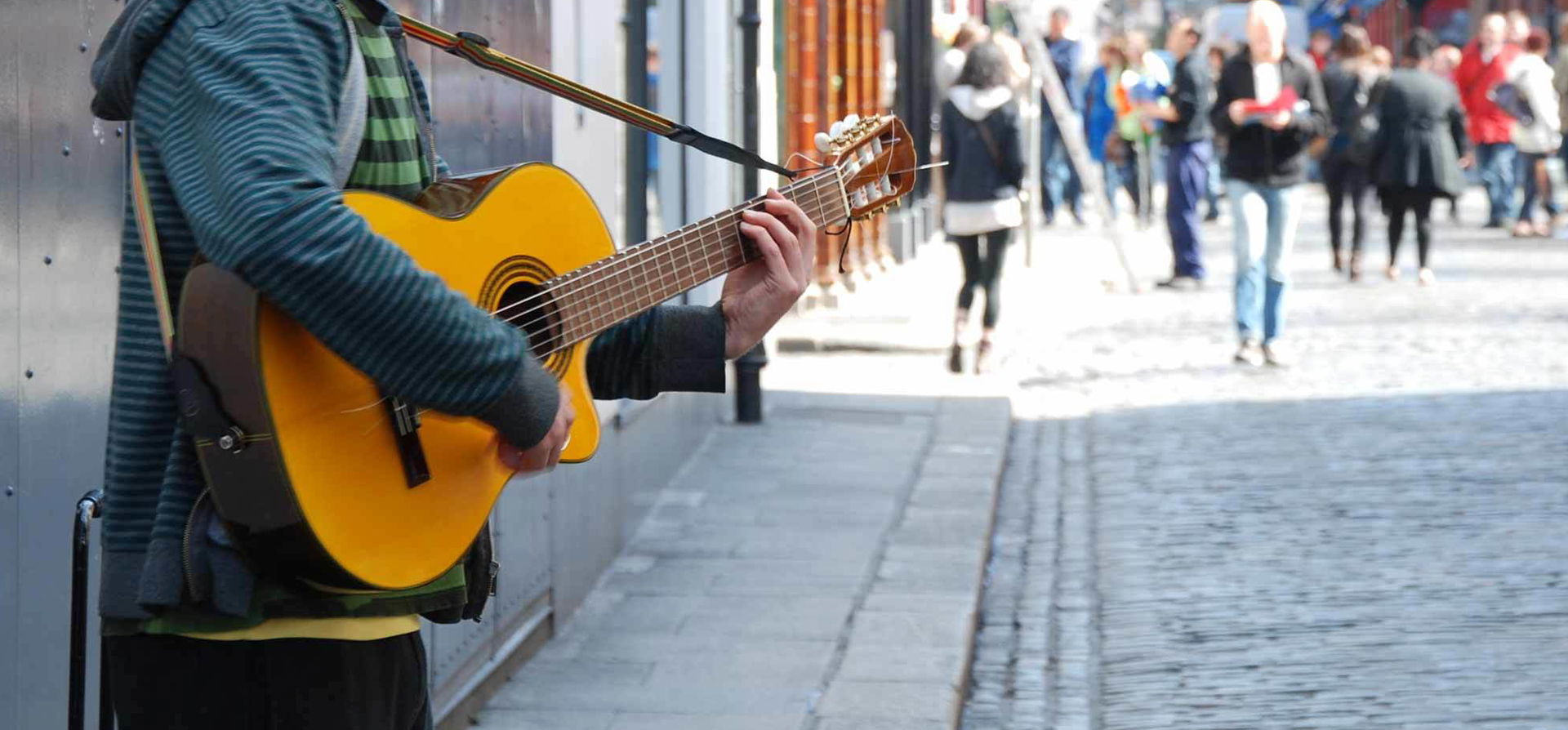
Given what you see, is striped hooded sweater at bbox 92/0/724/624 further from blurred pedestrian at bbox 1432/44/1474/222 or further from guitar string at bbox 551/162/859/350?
blurred pedestrian at bbox 1432/44/1474/222

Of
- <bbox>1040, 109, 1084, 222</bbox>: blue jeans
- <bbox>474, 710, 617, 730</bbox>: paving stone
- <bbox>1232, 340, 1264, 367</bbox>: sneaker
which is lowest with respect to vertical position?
<bbox>1040, 109, 1084, 222</bbox>: blue jeans

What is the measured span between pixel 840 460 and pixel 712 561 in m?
1.93

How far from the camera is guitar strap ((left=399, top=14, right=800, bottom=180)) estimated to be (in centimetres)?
265

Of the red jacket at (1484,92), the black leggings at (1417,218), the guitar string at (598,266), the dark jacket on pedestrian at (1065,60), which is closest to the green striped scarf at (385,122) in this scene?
the guitar string at (598,266)

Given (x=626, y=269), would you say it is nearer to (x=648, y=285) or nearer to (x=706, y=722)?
(x=648, y=285)

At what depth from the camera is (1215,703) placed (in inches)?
201

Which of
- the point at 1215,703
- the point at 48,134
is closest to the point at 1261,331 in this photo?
the point at 1215,703

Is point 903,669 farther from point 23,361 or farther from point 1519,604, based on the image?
point 23,361

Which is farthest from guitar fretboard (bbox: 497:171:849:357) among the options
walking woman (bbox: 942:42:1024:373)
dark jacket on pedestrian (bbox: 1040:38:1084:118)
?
dark jacket on pedestrian (bbox: 1040:38:1084:118)

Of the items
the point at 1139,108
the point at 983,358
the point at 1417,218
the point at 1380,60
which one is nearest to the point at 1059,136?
the point at 1139,108

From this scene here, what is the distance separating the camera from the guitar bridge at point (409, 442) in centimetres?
228

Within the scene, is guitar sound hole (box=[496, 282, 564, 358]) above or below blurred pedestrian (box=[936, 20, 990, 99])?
above

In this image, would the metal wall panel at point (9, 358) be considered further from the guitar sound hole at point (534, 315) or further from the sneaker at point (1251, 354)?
the sneaker at point (1251, 354)

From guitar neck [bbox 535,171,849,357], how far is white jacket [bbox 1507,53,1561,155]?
18.9m
